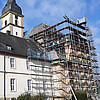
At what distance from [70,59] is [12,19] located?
1476 cm

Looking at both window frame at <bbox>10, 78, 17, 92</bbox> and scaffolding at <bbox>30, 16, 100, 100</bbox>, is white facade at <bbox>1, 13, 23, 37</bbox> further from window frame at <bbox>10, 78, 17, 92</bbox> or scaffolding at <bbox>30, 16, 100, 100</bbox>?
window frame at <bbox>10, 78, 17, 92</bbox>

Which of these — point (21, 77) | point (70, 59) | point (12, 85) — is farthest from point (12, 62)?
point (70, 59)

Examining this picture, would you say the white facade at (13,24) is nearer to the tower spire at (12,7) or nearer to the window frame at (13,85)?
the tower spire at (12,7)

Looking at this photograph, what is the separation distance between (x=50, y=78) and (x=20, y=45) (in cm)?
607

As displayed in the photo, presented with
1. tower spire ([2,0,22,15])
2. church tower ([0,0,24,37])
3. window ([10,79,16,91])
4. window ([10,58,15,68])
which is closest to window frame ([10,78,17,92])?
window ([10,79,16,91])

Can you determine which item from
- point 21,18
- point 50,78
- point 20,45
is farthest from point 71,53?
point 21,18

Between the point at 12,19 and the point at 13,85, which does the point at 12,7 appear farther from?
the point at 13,85

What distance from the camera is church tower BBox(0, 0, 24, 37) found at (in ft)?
109

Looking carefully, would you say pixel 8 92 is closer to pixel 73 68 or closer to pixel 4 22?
pixel 73 68

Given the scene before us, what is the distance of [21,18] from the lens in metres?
35.1

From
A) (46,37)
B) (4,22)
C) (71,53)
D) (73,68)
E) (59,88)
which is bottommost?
(59,88)

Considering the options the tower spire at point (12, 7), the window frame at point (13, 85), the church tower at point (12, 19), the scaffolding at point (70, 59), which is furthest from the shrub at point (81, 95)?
the tower spire at point (12, 7)

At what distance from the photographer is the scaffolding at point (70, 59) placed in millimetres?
→ 24109

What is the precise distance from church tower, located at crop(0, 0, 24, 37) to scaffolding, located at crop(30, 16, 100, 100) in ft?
25.0
